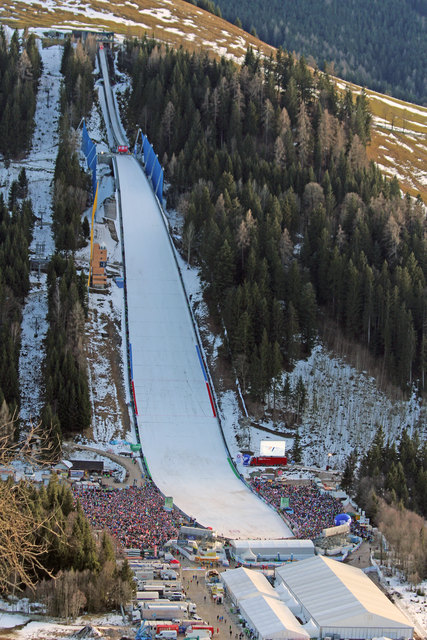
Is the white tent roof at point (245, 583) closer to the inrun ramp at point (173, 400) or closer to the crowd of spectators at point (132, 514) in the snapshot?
the crowd of spectators at point (132, 514)

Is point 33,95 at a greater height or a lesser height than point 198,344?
greater

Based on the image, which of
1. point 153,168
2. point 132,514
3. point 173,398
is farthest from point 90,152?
point 132,514

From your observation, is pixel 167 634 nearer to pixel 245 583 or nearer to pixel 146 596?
pixel 146 596

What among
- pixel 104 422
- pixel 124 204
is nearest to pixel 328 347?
pixel 104 422

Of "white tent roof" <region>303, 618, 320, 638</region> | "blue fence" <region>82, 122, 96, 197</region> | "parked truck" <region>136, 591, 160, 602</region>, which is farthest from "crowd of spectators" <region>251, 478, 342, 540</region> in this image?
"blue fence" <region>82, 122, 96, 197</region>

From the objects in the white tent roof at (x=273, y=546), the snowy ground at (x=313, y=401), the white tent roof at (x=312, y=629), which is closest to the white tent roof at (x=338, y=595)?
the white tent roof at (x=312, y=629)

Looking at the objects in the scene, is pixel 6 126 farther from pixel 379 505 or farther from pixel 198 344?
pixel 379 505

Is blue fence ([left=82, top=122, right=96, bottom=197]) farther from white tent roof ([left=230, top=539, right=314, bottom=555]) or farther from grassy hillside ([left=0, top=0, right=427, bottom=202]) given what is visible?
white tent roof ([left=230, top=539, right=314, bottom=555])
